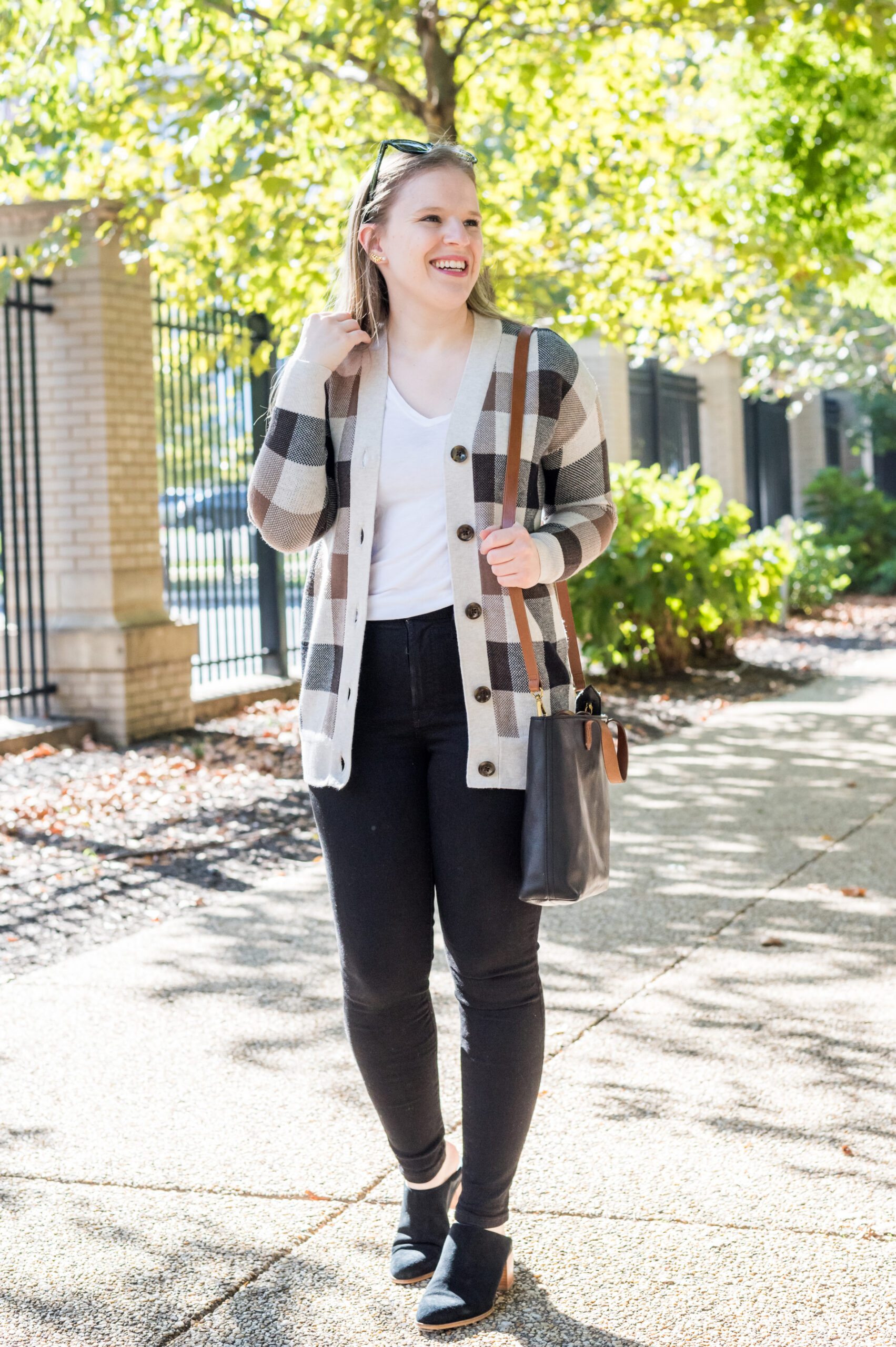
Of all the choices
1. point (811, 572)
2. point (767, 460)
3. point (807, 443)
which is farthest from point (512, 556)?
point (807, 443)

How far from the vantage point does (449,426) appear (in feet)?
8.07

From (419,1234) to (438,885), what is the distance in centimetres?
68

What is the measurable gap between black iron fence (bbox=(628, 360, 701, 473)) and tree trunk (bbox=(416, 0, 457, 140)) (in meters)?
8.16

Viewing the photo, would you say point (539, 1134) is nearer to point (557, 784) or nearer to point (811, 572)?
point (557, 784)

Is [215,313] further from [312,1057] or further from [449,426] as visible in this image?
[449,426]

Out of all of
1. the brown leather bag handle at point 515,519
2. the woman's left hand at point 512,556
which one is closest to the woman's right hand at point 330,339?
the brown leather bag handle at point 515,519

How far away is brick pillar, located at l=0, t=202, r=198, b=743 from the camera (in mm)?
8984

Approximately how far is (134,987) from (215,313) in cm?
707

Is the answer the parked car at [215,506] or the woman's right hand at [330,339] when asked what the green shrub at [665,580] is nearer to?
the parked car at [215,506]

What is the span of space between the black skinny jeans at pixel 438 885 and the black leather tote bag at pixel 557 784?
77mm

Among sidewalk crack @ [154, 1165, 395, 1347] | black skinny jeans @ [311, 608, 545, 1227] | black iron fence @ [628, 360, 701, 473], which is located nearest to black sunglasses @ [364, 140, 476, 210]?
black skinny jeans @ [311, 608, 545, 1227]

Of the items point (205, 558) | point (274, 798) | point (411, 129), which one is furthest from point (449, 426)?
point (205, 558)

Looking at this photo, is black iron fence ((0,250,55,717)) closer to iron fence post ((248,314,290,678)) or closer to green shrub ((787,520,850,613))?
iron fence post ((248,314,290,678))

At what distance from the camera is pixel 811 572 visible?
56.0 ft
